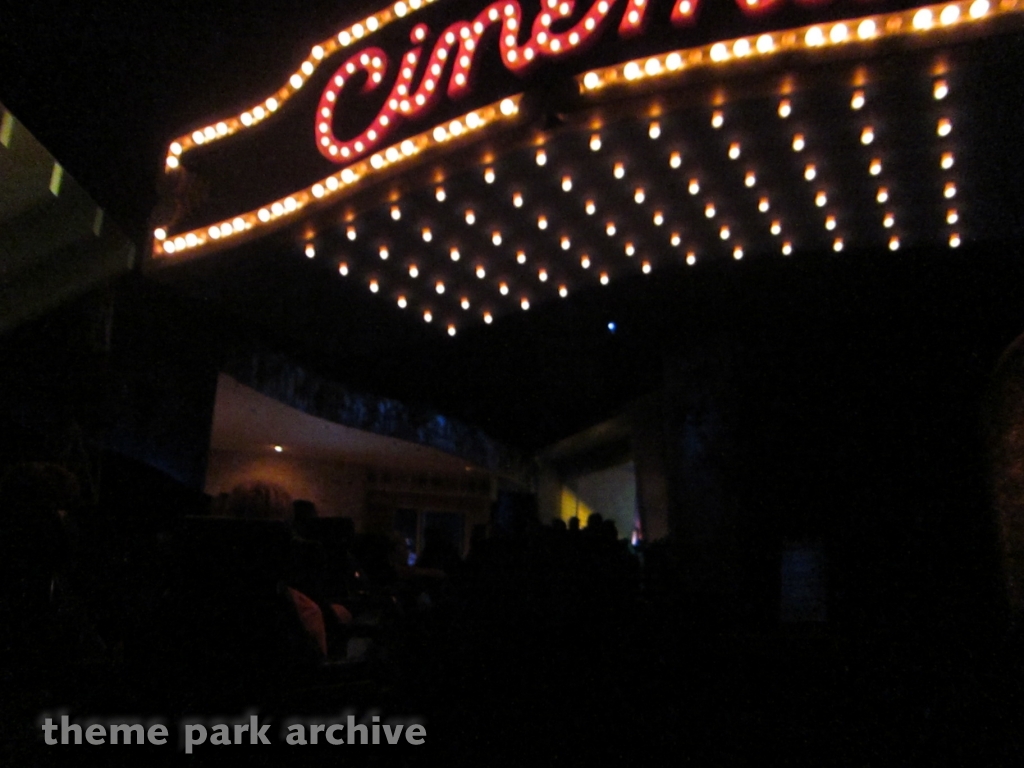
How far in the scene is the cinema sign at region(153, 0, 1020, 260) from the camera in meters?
2.77

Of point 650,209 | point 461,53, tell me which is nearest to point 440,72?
point 461,53

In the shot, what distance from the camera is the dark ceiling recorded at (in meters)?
3.12

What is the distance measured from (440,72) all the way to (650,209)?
1.24 m

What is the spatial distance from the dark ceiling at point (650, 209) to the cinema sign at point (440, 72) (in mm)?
141

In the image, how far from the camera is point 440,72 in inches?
140

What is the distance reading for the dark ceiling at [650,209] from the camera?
312cm

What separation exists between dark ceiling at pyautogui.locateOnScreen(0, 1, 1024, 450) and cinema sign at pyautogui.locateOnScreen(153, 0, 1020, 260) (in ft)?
0.46

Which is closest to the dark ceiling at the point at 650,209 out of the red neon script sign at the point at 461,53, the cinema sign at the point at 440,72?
the cinema sign at the point at 440,72

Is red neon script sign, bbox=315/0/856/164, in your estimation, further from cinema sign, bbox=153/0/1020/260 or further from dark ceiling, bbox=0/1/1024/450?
dark ceiling, bbox=0/1/1024/450

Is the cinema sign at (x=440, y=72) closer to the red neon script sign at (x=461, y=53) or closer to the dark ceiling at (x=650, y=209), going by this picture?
the red neon script sign at (x=461, y=53)

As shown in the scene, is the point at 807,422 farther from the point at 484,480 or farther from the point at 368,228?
the point at 484,480

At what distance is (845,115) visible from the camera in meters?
2.99

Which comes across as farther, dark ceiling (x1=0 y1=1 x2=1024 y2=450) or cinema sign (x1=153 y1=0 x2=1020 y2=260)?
dark ceiling (x1=0 y1=1 x2=1024 y2=450)

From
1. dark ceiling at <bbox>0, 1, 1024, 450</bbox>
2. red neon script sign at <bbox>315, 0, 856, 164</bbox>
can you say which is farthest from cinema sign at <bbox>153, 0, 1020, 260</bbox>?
dark ceiling at <bbox>0, 1, 1024, 450</bbox>
